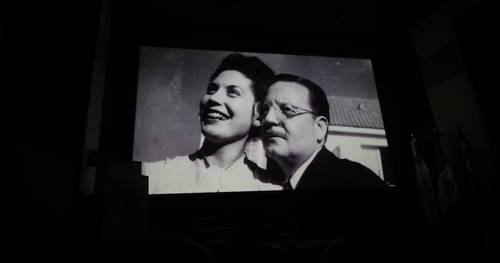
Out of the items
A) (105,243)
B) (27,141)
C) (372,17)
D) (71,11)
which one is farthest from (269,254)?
(372,17)

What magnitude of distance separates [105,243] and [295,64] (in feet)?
7.26

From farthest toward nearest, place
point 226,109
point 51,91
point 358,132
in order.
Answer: point 358,132 < point 226,109 < point 51,91

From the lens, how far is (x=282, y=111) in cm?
237

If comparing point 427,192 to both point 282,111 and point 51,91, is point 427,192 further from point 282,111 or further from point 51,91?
point 51,91

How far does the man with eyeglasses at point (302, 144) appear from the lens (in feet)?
7.42

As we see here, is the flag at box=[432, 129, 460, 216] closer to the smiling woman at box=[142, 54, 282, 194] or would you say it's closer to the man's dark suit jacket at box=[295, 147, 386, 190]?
the man's dark suit jacket at box=[295, 147, 386, 190]

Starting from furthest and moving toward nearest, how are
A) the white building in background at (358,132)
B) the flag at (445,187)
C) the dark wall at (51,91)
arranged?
1. the white building in background at (358,132)
2. the flag at (445,187)
3. the dark wall at (51,91)

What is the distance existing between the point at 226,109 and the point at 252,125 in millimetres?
240

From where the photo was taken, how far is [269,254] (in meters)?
1.40

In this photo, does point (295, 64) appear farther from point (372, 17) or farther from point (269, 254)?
point (269, 254)

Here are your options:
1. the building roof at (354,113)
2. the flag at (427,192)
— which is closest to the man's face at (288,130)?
the building roof at (354,113)

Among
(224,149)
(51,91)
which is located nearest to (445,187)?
(224,149)

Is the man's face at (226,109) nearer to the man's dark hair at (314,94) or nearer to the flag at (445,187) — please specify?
the man's dark hair at (314,94)

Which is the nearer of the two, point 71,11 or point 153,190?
point 71,11
